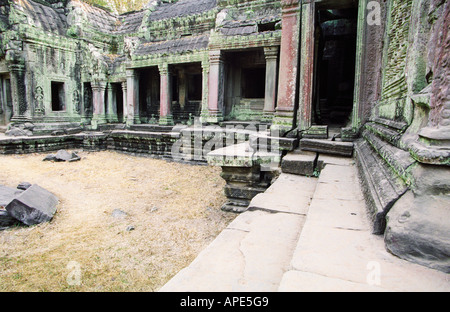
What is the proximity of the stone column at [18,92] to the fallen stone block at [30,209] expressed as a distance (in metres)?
9.73

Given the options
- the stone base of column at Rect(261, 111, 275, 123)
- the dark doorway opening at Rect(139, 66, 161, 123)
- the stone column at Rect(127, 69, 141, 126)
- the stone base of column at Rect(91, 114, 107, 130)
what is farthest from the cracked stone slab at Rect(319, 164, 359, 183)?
the stone base of column at Rect(91, 114, 107, 130)

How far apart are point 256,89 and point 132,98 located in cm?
494

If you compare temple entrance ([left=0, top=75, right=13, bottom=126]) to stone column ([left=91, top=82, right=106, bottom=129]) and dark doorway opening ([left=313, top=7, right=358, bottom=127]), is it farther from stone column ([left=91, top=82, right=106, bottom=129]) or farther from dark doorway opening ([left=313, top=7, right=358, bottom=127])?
dark doorway opening ([left=313, top=7, right=358, bottom=127])

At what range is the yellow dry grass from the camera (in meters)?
2.48

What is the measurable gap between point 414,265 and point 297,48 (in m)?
4.05

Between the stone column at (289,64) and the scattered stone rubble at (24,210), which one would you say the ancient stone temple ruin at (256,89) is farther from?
the scattered stone rubble at (24,210)

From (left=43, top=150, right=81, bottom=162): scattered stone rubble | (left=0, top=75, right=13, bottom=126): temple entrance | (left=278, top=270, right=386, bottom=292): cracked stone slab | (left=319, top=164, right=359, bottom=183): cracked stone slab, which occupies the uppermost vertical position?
(left=0, top=75, right=13, bottom=126): temple entrance

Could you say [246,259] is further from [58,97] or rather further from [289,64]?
[58,97]

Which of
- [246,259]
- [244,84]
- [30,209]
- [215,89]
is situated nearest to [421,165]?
[246,259]

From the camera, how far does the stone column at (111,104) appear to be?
41.5ft

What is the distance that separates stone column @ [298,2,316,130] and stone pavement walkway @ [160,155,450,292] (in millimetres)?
2300

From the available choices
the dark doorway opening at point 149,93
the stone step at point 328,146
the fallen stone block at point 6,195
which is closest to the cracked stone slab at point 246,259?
the stone step at point 328,146
